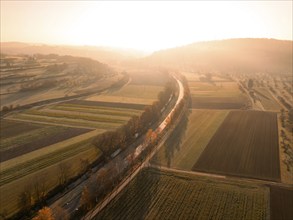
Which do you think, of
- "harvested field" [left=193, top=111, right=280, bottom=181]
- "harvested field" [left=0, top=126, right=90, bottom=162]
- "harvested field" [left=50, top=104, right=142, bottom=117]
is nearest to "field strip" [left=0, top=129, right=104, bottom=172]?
"harvested field" [left=0, top=126, right=90, bottom=162]

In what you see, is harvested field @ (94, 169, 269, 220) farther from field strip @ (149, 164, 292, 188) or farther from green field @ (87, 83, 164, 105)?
green field @ (87, 83, 164, 105)

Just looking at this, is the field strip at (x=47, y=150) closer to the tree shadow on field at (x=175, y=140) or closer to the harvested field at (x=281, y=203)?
the tree shadow on field at (x=175, y=140)

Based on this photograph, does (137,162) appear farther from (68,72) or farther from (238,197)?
(68,72)

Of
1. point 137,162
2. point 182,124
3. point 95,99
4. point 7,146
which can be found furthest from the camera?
point 95,99

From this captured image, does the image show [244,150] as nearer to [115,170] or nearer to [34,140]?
[115,170]

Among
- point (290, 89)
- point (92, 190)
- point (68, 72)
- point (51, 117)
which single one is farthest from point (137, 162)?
point (68, 72)

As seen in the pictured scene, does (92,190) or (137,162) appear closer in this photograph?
(92,190)
